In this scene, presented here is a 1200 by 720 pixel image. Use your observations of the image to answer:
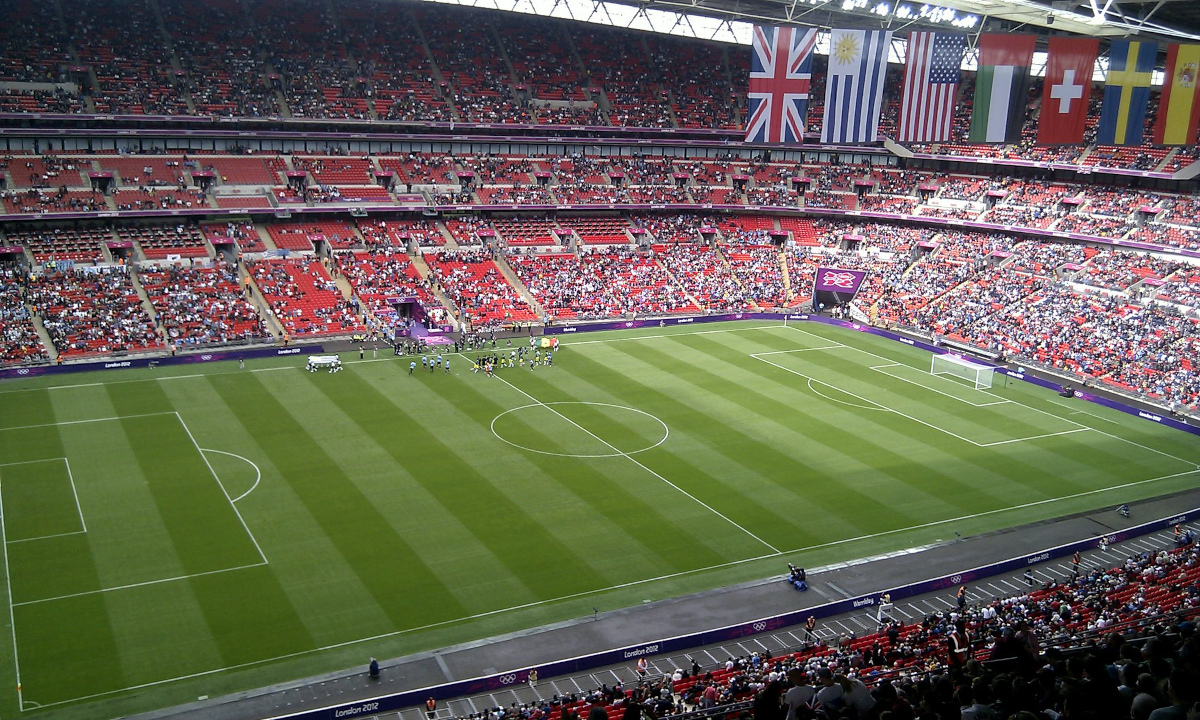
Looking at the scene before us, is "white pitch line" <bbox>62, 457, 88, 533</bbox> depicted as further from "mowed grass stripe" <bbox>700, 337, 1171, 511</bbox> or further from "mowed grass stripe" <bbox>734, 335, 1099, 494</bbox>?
"mowed grass stripe" <bbox>734, 335, 1099, 494</bbox>

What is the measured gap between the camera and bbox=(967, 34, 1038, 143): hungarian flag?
47.2 metres

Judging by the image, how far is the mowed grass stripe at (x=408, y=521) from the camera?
93.2 ft

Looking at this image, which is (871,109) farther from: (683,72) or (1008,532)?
(683,72)

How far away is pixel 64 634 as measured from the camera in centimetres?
2539

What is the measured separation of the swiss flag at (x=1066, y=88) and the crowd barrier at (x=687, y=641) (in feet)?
75.5

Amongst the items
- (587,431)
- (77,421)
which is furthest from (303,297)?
(587,431)

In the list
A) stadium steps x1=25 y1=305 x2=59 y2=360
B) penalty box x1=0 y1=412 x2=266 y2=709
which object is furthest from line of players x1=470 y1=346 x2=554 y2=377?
stadium steps x1=25 y1=305 x2=59 y2=360

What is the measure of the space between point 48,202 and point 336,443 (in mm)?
30996

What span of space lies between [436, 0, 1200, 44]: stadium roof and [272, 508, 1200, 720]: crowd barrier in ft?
96.5

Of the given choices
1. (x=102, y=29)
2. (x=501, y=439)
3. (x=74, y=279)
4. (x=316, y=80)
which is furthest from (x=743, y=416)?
(x=102, y=29)

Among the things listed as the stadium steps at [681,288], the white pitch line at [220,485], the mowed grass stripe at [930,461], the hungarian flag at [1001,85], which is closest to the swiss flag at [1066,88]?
the hungarian flag at [1001,85]

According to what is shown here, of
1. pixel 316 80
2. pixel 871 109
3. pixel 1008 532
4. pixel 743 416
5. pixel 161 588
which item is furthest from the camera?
pixel 316 80

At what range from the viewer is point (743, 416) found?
45.7 metres

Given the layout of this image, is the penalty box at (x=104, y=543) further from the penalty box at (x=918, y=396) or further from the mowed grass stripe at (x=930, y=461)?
the penalty box at (x=918, y=396)
